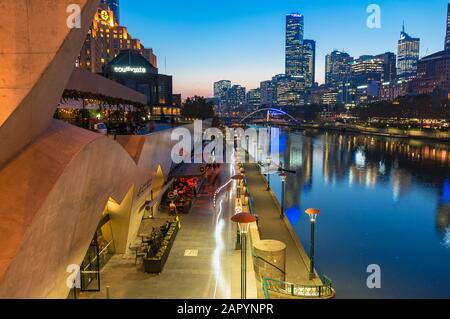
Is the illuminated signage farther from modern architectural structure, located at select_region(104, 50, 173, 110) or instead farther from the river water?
the river water

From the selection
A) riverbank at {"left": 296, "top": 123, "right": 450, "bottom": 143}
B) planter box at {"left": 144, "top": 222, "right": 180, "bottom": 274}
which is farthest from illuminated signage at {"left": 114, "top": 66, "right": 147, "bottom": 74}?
riverbank at {"left": 296, "top": 123, "right": 450, "bottom": 143}

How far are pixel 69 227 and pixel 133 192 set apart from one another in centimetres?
629

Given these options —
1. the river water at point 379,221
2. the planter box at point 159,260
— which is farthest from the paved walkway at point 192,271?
the river water at point 379,221

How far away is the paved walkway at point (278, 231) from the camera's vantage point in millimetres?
15531

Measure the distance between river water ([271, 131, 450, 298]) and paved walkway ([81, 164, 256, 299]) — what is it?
6762 millimetres

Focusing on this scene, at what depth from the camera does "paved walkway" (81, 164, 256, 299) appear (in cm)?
1076

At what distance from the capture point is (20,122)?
677cm

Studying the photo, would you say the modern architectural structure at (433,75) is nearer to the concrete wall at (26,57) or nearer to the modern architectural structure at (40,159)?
the modern architectural structure at (40,159)

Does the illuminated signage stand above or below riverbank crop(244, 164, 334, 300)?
above

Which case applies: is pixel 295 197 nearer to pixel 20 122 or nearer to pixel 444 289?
pixel 444 289

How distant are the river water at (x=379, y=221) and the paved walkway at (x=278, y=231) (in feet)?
7.85

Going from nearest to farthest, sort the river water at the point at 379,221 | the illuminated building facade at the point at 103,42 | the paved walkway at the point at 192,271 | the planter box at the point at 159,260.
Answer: the paved walkway at the point at 192,271
the planter box at the point at 159,260
the river water at the point at 379,221
the illuminated building facade at the point at 103,42

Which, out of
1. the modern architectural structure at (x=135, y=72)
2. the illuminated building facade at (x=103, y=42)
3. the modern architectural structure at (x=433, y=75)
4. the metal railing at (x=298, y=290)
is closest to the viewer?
the metal railing at (x=298, y=290)
